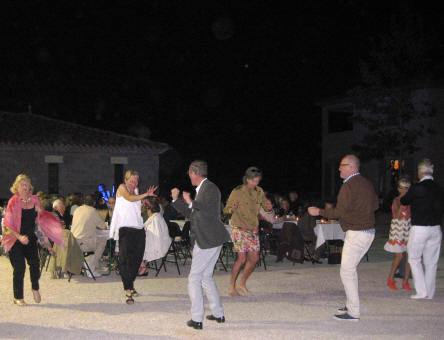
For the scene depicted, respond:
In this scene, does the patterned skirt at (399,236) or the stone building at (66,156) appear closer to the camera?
the patterned skirt at (399,236)

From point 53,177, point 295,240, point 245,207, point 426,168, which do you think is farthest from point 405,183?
point 53,177

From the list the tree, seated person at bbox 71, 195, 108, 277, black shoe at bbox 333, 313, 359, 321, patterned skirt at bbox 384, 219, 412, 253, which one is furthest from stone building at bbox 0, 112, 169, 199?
black shoe at bbox 333, 313, 359, 321

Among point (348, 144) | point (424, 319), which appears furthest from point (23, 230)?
point (348, 144)

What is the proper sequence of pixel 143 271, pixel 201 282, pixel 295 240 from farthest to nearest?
pixel 295 240, pixel 143 271, pixel 201 282

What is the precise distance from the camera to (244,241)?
956 cm

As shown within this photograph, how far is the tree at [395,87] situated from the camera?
25.3m

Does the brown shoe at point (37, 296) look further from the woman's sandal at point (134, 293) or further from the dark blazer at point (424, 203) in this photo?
the dark blazer at point (424, 203)

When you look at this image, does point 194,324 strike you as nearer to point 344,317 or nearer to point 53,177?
point 344,317

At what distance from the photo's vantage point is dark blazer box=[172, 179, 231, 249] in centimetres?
723

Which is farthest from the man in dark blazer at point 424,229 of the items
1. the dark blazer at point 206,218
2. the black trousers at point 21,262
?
the black trousers at point 21,262

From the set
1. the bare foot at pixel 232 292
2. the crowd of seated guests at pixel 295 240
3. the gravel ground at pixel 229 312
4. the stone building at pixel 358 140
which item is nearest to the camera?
the gravel ground at pixel 229 312

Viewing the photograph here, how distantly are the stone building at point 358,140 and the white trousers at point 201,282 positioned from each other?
20825 millimetres

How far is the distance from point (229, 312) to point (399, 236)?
3.23 metres

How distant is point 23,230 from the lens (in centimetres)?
863
